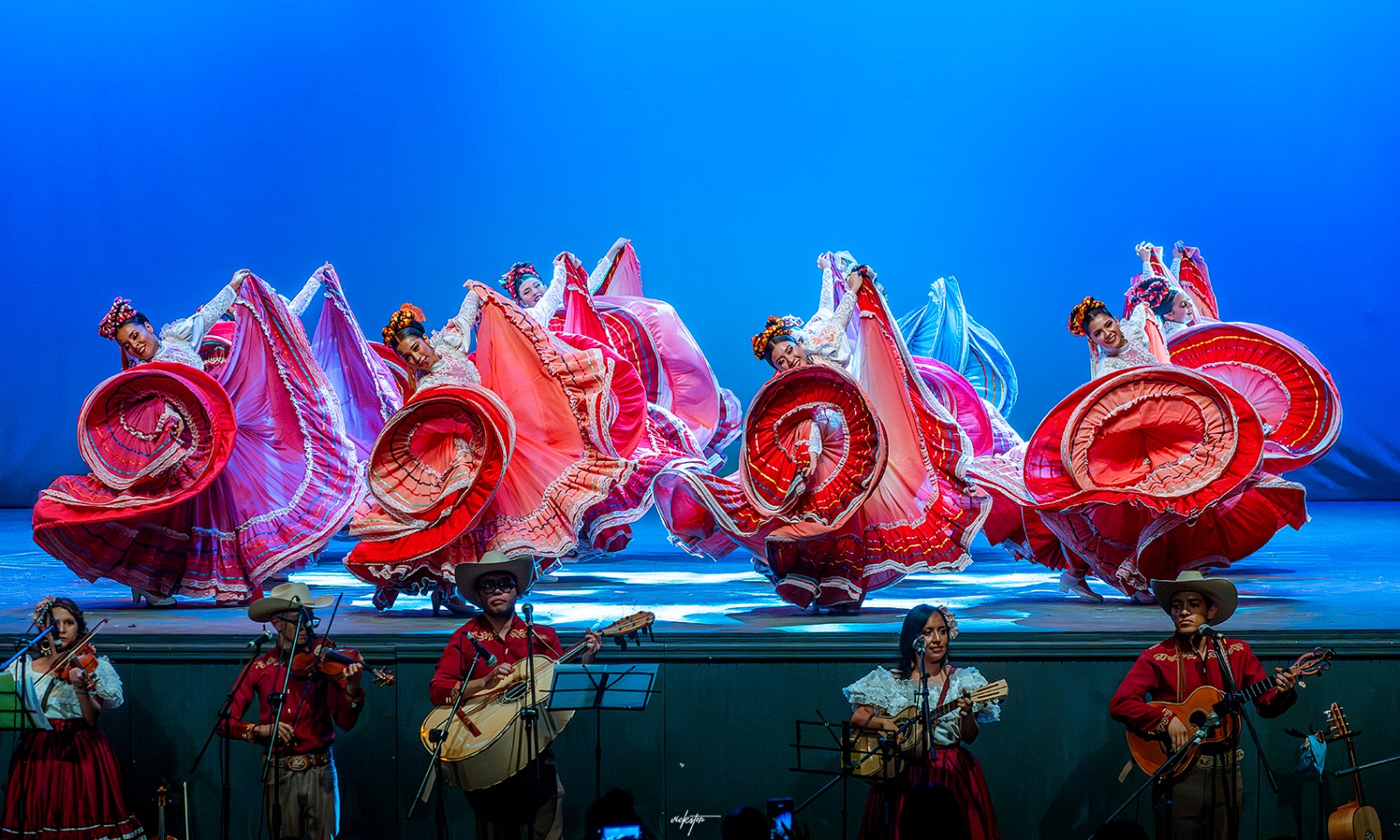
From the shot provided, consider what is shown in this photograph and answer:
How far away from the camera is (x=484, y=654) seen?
3672 millimetres

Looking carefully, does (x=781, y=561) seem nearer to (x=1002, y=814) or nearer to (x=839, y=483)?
(x=839, y=483)

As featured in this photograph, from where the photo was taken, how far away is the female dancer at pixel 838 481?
5320mm

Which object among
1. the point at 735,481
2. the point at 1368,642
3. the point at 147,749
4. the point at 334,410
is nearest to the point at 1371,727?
the point at 1368,642

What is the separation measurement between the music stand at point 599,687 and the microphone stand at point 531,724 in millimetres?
67

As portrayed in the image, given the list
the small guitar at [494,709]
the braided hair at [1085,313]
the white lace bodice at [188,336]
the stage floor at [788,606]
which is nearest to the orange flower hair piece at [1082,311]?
the braided hair at [1085,313]

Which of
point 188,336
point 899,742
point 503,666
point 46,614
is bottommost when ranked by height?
point 899,742

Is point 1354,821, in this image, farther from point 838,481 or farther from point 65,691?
point 65,691

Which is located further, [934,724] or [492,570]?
[492,570]

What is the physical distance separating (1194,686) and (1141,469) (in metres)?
1.95

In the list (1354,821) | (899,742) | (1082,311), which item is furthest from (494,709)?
(1082,311)

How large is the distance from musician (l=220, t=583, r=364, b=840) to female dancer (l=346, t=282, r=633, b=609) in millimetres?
1263

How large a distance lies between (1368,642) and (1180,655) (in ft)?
3.69

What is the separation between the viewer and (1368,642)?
4.36m

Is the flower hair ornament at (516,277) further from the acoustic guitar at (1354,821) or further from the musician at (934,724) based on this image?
the acoustic guitar at (1354,821)
